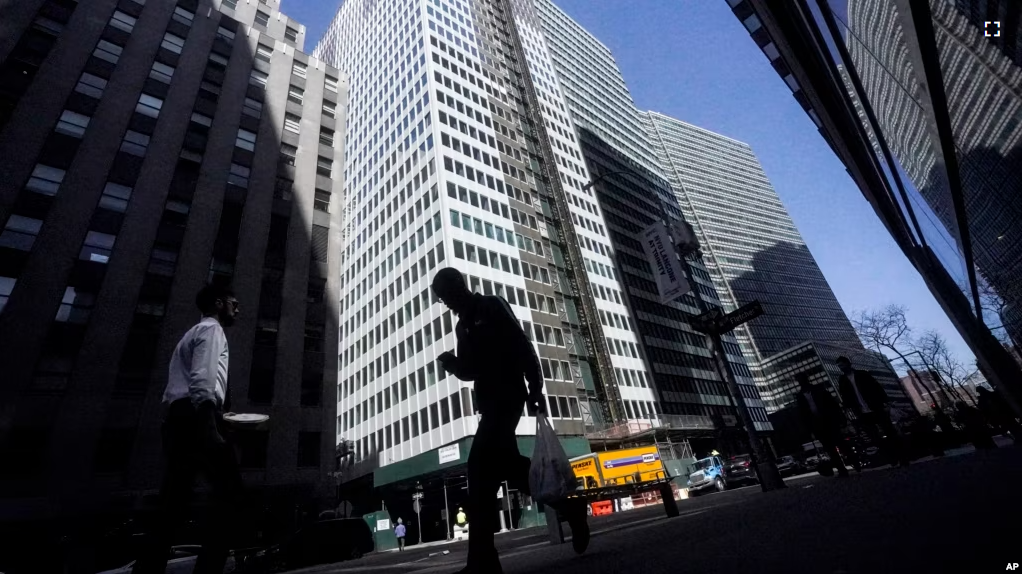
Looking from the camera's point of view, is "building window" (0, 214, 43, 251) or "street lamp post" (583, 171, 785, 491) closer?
"street lamp post" (583, 171, 785, 491)

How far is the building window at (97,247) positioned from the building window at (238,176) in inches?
308

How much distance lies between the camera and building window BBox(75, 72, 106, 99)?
26.6 m

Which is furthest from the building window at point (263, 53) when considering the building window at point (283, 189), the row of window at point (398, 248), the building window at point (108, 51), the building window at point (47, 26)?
the row of window at point (398, 248)

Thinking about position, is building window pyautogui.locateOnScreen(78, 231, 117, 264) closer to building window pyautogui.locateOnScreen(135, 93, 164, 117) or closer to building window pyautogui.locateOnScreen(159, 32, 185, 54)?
building window pyautogui.locateOnScreen(135, 93, 164, 117)

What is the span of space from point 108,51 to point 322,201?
1596 cm

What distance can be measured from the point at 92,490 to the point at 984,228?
121ft

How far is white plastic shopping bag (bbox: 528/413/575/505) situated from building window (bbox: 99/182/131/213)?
3154cm

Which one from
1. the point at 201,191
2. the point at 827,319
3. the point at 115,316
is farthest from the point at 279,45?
the point at 827,319

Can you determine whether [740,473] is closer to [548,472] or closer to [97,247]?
[548,472]

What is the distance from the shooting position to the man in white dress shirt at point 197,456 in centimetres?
336

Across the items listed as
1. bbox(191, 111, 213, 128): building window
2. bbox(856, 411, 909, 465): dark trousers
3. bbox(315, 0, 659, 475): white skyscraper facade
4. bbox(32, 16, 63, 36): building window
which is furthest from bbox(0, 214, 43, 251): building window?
bbox(856, 411, 909, 465): dark trousers

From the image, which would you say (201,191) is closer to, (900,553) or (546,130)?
(900,553)

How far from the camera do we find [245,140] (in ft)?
104

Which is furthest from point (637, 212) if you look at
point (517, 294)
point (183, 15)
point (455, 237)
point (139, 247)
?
point (139, 247)
